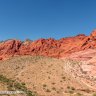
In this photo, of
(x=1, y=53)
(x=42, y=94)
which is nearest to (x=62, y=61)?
(x=42, y=94)

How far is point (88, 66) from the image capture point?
51094mm

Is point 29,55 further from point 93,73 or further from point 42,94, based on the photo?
point 42,94

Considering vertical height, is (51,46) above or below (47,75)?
above

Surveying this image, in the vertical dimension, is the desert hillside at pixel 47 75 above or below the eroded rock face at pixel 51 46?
below

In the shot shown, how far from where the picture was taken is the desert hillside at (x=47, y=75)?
41.6 metres

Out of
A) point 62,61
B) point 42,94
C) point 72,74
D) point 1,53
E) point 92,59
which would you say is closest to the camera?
point 42,94

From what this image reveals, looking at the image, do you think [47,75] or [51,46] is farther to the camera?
[51,46]

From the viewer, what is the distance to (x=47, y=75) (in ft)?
159

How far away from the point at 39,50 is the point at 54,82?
25.5m

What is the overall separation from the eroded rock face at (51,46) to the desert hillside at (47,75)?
21.3ft

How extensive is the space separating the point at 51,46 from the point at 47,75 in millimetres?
22483

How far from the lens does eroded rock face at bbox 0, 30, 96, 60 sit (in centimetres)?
6258

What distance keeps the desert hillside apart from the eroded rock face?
21.3ft

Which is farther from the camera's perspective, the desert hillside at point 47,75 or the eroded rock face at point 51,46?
the eroded rock face at point 51,46
